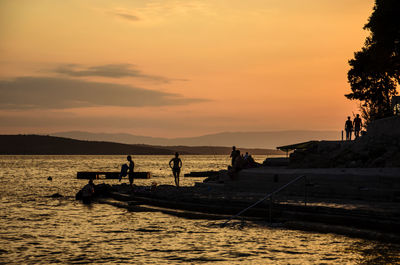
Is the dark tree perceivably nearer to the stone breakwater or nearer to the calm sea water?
the stone breakwater

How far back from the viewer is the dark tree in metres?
46.5

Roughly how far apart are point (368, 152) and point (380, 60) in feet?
62.7

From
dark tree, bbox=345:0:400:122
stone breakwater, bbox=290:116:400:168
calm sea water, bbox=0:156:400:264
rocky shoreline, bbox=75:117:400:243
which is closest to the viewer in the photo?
calm sea water, bbox=0:156:400:264

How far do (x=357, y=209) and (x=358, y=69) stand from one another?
4051cm

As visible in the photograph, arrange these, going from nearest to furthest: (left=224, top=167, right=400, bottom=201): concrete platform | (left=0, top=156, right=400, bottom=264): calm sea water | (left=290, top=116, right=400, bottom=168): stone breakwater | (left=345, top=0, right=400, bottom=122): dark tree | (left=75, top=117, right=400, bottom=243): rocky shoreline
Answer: (left=0, top=156, right=400, bottom=264): calm sea water, (left=75, top=117, right=400, bottom=243): rocky shoreline, (left=224, top=167, right=400, bottom=201): concrete platform, (left=290, top=116, right=400, bottom=168): stone breakwater, (left=345, top=0, right=400, bottom=122): dark tree

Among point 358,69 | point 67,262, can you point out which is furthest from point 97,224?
point 358,69

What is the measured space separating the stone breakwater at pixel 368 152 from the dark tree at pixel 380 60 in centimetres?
888

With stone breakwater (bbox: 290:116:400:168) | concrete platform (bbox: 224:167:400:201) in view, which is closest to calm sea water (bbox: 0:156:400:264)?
concrete platform (bbox: 224:167:400:201)

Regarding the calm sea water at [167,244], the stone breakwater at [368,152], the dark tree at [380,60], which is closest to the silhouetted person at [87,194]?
the calm sea water at [167,244]

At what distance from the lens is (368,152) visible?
108ft

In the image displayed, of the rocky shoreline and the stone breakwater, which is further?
the stone breakwater

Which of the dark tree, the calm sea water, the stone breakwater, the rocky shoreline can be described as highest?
the dark tree

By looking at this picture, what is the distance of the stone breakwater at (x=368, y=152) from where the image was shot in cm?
3153

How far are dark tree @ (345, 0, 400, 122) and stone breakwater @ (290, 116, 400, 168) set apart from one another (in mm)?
8879
